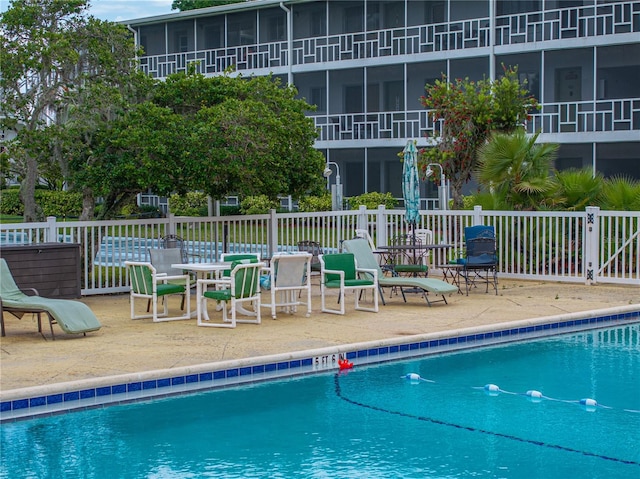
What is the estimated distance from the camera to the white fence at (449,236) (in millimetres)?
15828

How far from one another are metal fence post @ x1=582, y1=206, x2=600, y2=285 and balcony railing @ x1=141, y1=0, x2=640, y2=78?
12.8 m

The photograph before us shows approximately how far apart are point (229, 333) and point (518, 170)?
29.7 ft

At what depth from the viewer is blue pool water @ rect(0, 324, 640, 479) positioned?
23.0 feet

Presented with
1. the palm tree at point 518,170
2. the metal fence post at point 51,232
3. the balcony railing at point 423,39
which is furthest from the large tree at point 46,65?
the balcony railing at point 423,39

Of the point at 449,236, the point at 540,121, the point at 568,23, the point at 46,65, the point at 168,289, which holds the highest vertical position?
the point at 568,23

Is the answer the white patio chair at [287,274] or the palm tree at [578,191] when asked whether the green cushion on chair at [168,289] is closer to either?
the white patio chair at [287,274]

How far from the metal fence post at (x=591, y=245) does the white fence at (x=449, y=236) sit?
0.06 ft

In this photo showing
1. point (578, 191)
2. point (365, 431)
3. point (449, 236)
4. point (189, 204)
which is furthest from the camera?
point (189, 204)

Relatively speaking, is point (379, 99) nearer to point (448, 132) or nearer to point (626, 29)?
point (626, 29)

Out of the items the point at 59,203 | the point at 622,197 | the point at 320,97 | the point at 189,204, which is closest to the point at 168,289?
the point at 622,197

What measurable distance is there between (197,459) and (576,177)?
1315cm

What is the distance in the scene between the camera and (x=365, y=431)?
8.02 meters

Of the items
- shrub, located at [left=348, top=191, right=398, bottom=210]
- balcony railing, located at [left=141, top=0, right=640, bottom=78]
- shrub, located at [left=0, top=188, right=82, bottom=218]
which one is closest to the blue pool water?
balcony railing, located at [left=141, top=0, right=640, bottom=78]

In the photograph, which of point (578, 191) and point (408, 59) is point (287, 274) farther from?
point (408, 59)
